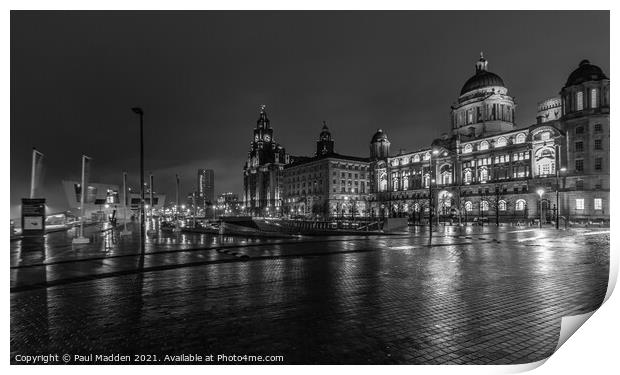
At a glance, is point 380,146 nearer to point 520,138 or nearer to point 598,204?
point 520,138

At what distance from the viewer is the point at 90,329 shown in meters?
6.86

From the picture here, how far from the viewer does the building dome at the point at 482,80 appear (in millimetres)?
105125

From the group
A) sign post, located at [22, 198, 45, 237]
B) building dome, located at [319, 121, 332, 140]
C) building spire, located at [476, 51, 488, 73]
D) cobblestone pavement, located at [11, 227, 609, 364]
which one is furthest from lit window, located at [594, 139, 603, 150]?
building dome, located at [319, 121, 332, 140]

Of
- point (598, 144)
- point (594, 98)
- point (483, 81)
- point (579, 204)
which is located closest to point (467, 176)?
point (483, 81)

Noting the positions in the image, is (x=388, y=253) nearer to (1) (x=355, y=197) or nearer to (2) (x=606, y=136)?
(2) (x=606, y=136)

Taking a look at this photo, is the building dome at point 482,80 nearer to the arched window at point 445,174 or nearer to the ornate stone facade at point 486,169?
the ornate stone facade at point 486,169

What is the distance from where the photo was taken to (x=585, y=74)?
71.2 metres

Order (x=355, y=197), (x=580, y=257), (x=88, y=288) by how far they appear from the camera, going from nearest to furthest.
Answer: (x=88, y=288)
(x=580, y=257)
(x=355, y=197)

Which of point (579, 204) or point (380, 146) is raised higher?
point (380, 146)

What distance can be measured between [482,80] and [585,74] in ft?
119

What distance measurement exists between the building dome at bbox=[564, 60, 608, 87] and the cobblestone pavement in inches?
2850

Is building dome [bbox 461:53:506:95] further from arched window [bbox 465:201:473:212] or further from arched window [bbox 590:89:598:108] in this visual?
arched window [bbox 590:89:598:108]

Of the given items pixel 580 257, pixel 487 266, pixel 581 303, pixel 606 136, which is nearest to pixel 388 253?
pixel 487 266

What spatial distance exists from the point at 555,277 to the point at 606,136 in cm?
7301
